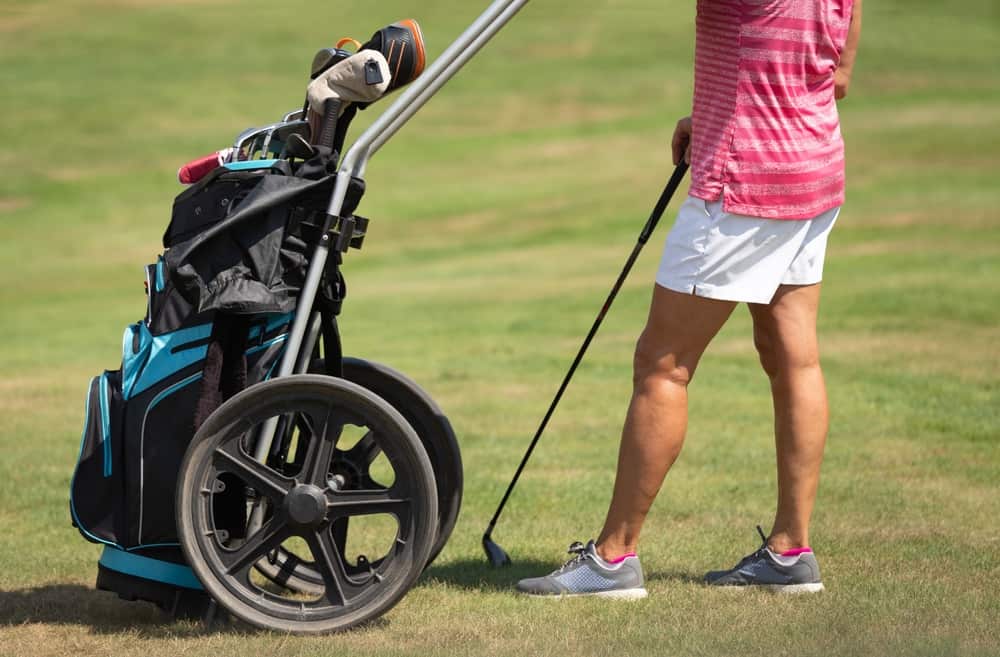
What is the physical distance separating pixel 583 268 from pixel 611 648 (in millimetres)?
12074

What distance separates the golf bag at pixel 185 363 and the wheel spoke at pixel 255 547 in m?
0.18

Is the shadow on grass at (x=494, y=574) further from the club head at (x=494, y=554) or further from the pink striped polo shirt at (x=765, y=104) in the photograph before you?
the pink striped polo shirt at (x=765, y=104)

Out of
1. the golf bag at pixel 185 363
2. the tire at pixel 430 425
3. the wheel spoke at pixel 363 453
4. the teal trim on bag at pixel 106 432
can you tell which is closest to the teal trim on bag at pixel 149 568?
A: the golf bag at pixel 185 363

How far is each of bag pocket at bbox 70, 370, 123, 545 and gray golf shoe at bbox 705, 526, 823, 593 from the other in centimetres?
189

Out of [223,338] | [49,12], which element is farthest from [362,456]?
[49,12]

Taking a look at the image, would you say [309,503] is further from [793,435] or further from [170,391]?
[793,435]

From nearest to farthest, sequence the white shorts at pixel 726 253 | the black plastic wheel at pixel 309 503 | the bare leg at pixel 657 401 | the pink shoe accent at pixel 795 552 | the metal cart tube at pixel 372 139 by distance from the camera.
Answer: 1. the black plastic wheel at pixel 309 503
2. the metal cart tube at pixel 372 139
3. the white shorts at pixel 726 253
4. the bare leg at pixel 657 401
5. the pink shoe accent at pixel 795 552

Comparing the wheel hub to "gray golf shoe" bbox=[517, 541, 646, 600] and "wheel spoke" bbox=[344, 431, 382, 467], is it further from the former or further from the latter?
"gray golf shoe" bbox=[517, 541, 646, 600]

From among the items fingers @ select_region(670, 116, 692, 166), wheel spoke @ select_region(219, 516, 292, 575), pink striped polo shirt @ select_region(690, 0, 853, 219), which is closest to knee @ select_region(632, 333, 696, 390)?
pink striped polo shirt @ select_region(690, 0, 853, 219)

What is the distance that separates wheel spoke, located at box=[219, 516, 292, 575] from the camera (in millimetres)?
4246

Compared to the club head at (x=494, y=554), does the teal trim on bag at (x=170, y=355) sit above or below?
above

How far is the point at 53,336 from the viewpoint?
1309 centimetres

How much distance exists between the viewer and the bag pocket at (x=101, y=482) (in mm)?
4375

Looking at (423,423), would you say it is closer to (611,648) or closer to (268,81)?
(611,648)
